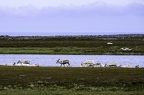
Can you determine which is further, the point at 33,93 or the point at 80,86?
the point at 80,86

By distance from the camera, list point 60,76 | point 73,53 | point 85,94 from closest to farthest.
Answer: point 85,94, point 60,76, point 73,53

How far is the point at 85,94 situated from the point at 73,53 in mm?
49109

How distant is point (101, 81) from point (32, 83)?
16.3 feet

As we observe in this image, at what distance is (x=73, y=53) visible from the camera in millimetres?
72562

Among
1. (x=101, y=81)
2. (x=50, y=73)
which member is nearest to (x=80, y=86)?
(x=101, y=81)

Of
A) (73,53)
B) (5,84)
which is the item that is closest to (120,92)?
(5,84)

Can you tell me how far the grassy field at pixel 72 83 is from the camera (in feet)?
82.2

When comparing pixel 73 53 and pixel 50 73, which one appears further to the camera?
pixel 73 53

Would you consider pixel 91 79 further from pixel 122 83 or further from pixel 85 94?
pixel 85 94

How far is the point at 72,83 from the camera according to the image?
28.3m

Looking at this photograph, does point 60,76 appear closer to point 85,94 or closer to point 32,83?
point 32,83

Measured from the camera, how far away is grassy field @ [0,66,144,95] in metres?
25.0

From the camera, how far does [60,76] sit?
3177 centimetres

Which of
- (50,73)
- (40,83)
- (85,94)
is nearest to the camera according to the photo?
(85,94)
